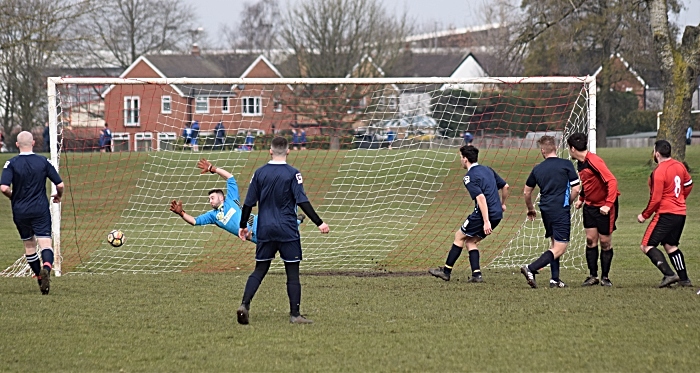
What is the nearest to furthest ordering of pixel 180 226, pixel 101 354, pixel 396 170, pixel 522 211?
pixel 101 354 < pixel 180 226 < pixel 522 211 < pixel 396 170

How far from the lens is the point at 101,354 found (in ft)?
22.4

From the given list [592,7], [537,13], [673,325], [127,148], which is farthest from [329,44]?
[673,325]

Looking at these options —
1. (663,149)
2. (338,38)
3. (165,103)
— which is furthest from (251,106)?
(338,38)

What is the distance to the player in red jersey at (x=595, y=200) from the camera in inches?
393

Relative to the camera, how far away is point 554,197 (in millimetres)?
10000

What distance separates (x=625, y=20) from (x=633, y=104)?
18.0 metres

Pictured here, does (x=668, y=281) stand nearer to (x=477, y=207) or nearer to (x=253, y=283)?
(x=477, y=207)

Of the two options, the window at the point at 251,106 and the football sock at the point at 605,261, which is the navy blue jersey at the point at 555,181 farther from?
the window at the point at 251,106

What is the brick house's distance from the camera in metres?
19.5

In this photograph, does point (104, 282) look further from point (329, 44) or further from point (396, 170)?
point (329, 44)

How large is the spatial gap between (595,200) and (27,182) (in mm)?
6423

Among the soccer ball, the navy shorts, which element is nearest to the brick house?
the soccer ball

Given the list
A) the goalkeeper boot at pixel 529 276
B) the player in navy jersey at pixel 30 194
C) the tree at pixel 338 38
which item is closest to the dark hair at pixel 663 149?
the goalkeeper boot at pixel 529 276

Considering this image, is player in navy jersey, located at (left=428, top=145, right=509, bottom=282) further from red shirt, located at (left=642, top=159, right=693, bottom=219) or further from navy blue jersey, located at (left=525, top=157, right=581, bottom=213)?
red shirt, located at (left=642, top=159, right=693, bottom=219)
